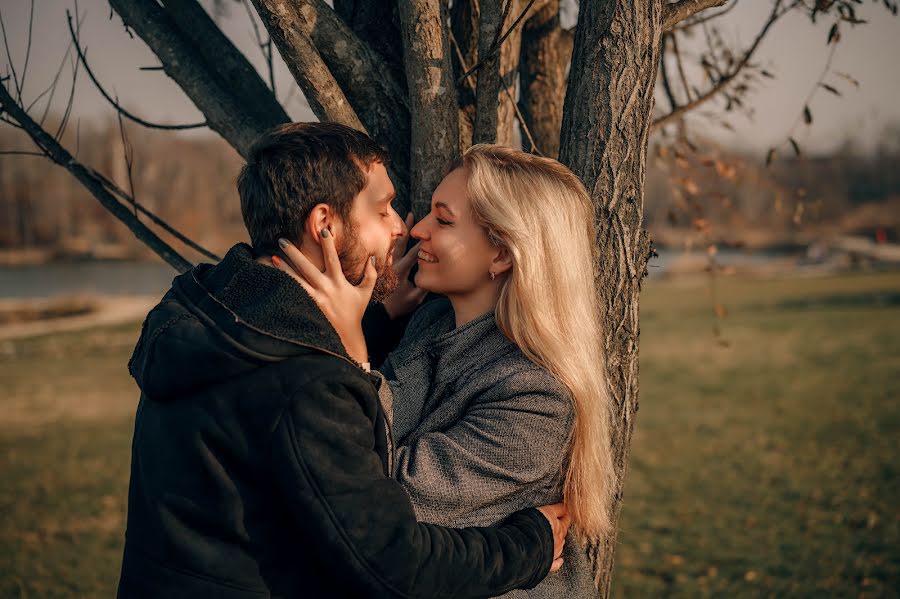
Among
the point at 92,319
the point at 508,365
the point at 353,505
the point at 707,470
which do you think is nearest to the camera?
the point at 353,505

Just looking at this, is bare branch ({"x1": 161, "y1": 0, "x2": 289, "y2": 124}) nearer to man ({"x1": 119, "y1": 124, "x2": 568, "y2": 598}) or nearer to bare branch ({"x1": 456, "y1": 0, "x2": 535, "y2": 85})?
bare branch ({"x1": 456, "y1": 0, "x2": 535, "y2": 85})

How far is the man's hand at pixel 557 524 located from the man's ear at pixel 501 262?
0.71m

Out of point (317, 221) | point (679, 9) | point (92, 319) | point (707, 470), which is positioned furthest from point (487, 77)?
point (92, 319)

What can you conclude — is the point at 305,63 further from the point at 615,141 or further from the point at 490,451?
the point at 490,451

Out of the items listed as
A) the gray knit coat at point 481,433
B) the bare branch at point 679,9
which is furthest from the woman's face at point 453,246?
the bare branch at point 679,9

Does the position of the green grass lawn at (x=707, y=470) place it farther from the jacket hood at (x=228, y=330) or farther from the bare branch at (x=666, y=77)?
the jacket hood at (x=228, y=330)

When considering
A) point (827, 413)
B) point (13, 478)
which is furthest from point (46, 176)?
point (827, 413)

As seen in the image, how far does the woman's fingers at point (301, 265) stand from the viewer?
1.94 m

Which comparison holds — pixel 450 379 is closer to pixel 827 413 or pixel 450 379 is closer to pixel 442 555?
pixel 442 555

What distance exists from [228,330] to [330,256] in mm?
406

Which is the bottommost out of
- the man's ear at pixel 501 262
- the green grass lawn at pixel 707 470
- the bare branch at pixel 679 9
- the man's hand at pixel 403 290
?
the green grass lawn at pixel 707 470

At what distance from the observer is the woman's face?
7.27ft

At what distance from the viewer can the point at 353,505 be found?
5.28 feet

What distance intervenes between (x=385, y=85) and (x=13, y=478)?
884 centimetres
